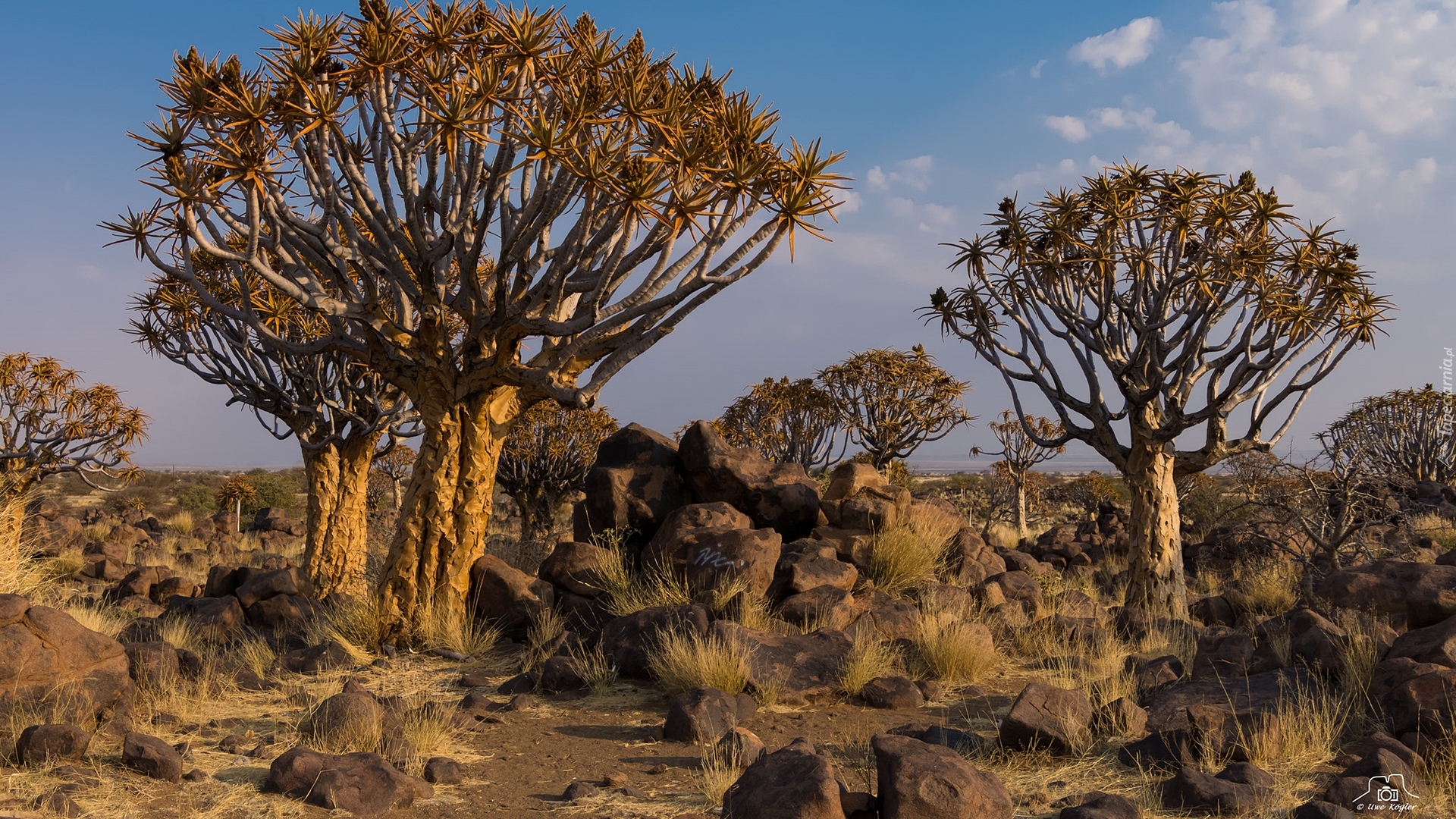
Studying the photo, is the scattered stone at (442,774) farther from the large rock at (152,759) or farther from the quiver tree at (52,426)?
the quiver tree at (52,426)

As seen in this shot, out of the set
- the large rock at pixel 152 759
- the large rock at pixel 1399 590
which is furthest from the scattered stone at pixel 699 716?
the large rock at pixel 1399 590

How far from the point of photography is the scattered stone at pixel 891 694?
24.4 feet

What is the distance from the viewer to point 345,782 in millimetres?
5059

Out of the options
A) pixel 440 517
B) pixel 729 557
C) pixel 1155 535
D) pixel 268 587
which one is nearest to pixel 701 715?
pixel 729 557

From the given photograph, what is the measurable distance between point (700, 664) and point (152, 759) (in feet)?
12.0

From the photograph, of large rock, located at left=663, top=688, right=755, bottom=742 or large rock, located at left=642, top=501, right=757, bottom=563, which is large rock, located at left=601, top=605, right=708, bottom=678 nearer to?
large rock, located at left=663, top=688, right=755, bottom=742

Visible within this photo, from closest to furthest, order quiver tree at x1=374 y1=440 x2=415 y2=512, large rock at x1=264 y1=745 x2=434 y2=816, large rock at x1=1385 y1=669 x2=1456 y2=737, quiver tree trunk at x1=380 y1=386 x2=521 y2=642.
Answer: large rock at x1=264 y1=745 x2=434 y2=816, large rock at x1=1385 y1=669 x2=1456 y2=737, quiver tree trunk at x1=380 y1=386 x2=521 y2=642, quiver tree at x1=374 y1=440 x2=415 y2=512

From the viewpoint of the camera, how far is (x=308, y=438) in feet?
46.6

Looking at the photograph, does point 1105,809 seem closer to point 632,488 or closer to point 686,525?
point 686,525

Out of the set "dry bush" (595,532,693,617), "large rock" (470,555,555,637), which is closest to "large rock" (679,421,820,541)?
"dry bush" (595,532,693,617)

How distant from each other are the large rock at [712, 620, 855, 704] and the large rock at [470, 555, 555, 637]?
2.72 m

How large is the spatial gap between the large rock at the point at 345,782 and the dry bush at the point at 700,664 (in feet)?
7.99

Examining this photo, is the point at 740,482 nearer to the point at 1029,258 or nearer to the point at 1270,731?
the point at 1029,258

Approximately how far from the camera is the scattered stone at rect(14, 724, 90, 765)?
541cm
